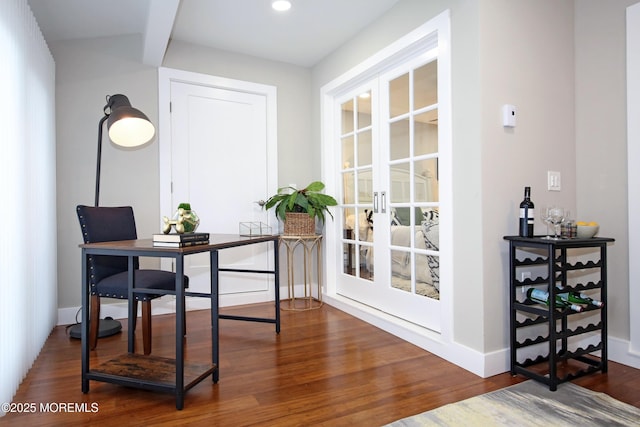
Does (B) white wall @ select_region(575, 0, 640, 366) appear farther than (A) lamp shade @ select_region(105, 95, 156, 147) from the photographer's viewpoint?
No

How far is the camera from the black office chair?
244 centimetres

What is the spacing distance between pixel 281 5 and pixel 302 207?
172 cm

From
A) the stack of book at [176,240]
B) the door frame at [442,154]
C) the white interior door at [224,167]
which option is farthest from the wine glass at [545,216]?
the white interior door at [224,167]

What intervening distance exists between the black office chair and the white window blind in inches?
12.5

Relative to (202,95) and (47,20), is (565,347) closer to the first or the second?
(202,95)

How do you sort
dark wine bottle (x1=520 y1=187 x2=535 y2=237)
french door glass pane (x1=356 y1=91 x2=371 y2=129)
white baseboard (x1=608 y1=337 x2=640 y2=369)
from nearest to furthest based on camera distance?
dark wine bottle (x1=520 y1=187 x2=535 y2=237) < white baseboard (x1=608 y1=337 x2=640 y2=369) < french door glass pane (x1=356 y1=91 x2=371 y2=129)

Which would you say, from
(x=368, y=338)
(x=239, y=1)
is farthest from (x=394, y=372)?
(x=239, y=1)

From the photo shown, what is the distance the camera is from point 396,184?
10.4ft

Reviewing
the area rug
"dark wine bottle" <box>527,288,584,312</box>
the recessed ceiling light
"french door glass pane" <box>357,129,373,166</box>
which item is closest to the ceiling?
the recessed ceiling light

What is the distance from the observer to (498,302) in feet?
7.60

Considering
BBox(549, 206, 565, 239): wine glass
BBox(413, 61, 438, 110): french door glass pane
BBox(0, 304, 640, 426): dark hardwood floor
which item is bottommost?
BBox(0, 304, 640, 426): dark hardwood floor

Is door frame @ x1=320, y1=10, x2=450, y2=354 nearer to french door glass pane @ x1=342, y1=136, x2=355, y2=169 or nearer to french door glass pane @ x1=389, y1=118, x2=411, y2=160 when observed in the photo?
french door glass pane @ x1=342, y1=136, x2=355, y2=169

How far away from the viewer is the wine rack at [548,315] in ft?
6.81

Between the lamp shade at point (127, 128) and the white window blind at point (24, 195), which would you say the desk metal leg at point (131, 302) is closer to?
the white window blind at point (24, 195)
